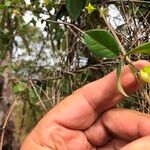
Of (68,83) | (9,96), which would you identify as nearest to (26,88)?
(68,83)

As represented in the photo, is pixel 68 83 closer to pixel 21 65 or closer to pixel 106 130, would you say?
pixel 106 130

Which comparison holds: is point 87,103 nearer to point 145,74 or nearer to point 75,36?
point 145,74

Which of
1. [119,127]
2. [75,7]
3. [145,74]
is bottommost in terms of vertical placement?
[119,127]

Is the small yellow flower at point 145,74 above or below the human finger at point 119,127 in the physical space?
above

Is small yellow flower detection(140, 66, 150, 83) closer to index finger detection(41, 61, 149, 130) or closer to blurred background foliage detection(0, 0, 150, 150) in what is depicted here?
index finger detection(41, 61, 149, 130)

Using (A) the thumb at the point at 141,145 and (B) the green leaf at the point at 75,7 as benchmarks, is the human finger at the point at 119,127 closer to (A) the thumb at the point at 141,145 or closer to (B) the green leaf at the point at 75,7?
(A) the thumb at the point at 141,145

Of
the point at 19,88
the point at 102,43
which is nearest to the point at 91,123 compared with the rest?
the point at 102,43

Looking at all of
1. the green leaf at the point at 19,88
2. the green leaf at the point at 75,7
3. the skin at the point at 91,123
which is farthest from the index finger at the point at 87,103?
the green leaf at the point at 19,88

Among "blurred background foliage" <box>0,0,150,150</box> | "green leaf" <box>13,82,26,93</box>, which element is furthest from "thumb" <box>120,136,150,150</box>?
"green leaf" <box>13,82,26,93</box>
